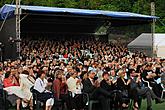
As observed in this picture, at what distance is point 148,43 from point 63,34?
6956 millimetres

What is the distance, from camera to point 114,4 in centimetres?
4231

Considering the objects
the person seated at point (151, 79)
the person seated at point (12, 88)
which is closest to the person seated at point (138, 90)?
the person seated at point (151, 79)

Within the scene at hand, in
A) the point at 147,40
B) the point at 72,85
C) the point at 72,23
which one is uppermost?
the point at 72,23

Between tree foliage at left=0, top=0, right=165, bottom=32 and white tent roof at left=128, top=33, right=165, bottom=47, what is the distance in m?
8.11

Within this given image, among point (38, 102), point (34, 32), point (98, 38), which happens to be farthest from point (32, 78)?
point (98, 38)

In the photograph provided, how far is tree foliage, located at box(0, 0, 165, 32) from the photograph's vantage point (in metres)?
38.6

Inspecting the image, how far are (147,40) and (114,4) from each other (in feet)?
36.5

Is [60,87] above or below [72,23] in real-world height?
below

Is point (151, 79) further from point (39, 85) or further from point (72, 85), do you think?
point (39, 85)

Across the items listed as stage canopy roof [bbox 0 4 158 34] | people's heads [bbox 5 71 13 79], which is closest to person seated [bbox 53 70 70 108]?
people's heads [bbox 5 71 13 79]

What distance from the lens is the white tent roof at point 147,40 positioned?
100ft

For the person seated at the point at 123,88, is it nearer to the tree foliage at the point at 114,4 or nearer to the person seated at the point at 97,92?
the person seated at the point at 97,92

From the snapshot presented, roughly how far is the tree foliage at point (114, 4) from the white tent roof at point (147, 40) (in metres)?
8.11

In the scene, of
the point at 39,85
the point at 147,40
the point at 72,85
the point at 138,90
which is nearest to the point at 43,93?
the point at 39,85
